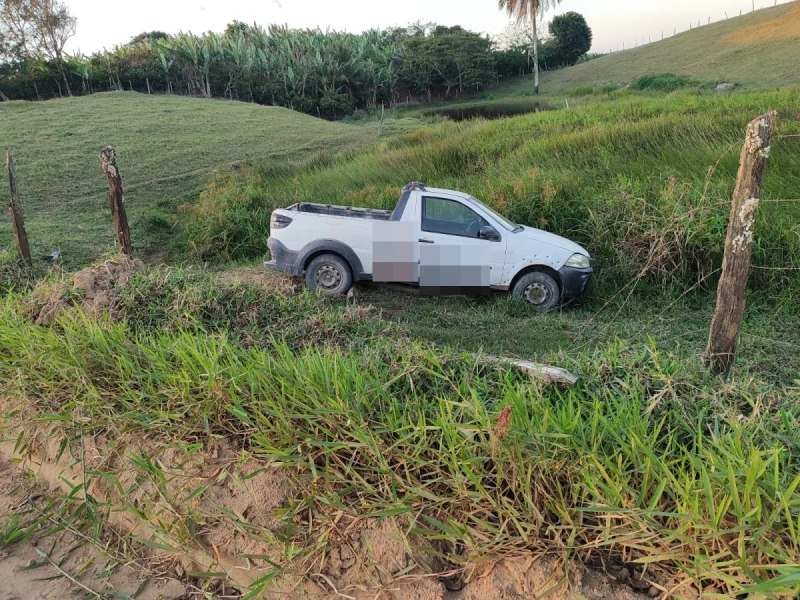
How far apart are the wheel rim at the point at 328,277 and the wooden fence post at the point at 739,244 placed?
4.79m

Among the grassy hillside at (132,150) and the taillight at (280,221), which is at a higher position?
the grassy hillside at (132,150)

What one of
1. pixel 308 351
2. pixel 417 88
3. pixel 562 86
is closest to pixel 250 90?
pixel 417 88

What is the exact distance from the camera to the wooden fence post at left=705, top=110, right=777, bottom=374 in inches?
130

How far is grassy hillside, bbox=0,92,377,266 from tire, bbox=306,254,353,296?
426cm

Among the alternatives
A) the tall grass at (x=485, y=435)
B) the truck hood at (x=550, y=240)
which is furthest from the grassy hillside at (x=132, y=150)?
the truck hood at (x=550, y=240)

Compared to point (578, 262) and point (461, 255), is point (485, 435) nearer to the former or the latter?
point (461, 255)

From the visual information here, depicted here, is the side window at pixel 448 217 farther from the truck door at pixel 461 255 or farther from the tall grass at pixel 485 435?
the tall grass at pixel 485 435

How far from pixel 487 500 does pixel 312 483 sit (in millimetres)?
857

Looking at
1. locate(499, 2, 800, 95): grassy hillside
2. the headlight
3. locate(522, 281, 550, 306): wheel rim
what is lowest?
locate(522, 281, 550, 306): wheel rim

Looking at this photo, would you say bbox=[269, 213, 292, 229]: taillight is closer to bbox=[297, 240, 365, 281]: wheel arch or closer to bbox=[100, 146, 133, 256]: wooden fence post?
bbox=[297, 240, 365, 281]: wheel arch

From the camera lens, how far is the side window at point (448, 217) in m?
7.09

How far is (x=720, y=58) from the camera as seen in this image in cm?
3709

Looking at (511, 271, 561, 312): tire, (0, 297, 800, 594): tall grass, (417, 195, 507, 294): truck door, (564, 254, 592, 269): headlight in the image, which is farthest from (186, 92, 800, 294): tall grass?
(0, 297, 800, 594): tall grass

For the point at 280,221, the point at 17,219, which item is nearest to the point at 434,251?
the point at 280,221
